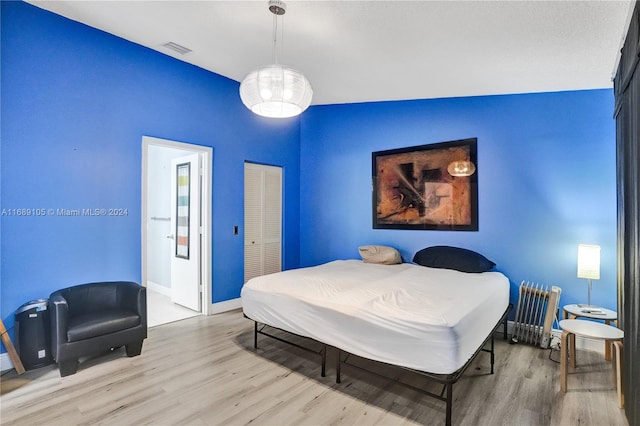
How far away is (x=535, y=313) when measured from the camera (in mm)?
3379

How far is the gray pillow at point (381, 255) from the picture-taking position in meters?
4.19

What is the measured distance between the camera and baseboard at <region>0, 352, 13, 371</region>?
267 centimetres

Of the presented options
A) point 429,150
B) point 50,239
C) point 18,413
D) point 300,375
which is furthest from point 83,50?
point 429,150

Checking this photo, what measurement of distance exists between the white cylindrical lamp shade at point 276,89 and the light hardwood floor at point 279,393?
2194 mm

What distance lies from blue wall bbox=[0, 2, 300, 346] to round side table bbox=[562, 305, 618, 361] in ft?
14.3

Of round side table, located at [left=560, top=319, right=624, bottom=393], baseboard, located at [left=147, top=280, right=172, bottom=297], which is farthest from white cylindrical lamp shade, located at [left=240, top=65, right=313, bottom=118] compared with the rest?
baseboard, located at [left=147, top=280, right=172, bottom=297]

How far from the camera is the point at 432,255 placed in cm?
395

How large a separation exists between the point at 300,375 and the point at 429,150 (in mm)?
3091

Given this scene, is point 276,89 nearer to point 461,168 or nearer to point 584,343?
point 461,168

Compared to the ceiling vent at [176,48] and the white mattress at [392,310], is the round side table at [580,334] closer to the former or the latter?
the white mattress at [392,310]

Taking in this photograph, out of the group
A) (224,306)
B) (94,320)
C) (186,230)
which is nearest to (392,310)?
(94,320)

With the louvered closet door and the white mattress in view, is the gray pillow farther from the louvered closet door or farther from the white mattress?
the louvered closet door

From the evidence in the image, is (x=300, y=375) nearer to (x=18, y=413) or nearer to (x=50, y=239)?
(x=18, y=413)

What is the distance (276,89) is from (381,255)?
2.64 m
